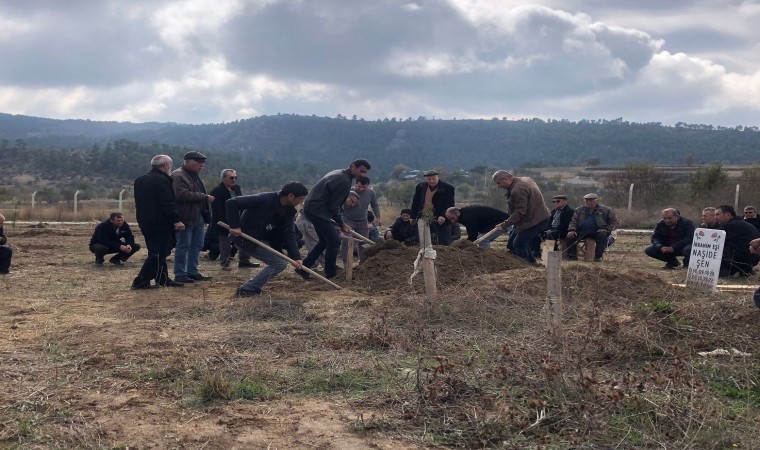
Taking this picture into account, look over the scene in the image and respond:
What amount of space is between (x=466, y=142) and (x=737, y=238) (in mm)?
85469

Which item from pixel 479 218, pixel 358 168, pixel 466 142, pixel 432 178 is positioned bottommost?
pixel 479 218

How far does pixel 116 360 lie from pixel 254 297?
298 cm

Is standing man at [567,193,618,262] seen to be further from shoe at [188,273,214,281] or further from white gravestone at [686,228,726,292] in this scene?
shoe at [188,273,214,281]

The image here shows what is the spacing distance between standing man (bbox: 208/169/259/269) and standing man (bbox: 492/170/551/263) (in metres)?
3.92

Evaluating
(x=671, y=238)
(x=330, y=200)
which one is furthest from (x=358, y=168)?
(x=671, y=238)

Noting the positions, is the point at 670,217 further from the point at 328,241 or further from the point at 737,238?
the point at 328,241

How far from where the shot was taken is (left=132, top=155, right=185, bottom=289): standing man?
9.54 metres

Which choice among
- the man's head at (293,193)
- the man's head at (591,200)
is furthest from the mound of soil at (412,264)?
the man's head at (591,200)

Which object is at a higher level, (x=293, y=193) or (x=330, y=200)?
(x=293, y=193)

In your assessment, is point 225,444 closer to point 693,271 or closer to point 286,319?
point 286,319

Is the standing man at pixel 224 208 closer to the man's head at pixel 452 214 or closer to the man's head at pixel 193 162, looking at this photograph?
the man's head at pixel 193 162

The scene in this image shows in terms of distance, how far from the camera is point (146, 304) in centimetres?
845

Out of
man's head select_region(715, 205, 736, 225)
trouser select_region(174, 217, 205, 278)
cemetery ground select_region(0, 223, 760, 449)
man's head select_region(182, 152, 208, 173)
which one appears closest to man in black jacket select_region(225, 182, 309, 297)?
cemetery ground select_region(0, 223, 760, 449)

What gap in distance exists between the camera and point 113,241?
41.4 feet
